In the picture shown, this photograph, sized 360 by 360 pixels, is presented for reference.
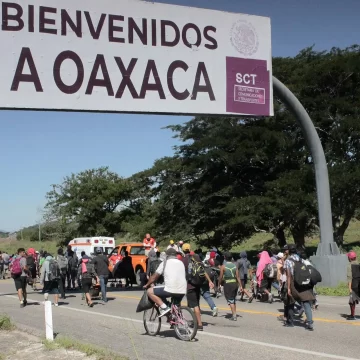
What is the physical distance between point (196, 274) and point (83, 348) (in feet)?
10.6

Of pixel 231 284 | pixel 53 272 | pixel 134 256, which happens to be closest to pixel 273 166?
pixel 134 256

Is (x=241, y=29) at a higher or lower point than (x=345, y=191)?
higher

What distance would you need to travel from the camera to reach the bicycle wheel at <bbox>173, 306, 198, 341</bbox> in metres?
9.52

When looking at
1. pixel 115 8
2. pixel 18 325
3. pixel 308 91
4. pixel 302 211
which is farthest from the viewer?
pixel 308 91

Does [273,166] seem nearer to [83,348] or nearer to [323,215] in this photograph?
[323,215]

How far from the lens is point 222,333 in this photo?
10.4m

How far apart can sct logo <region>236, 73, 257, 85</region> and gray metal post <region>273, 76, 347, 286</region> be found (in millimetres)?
1276

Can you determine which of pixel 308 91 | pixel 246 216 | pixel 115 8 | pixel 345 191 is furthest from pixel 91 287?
pixel 308 91

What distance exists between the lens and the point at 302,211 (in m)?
26.5

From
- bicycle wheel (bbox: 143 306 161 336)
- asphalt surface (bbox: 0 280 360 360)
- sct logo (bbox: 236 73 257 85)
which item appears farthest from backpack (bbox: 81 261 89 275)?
sct logo (bbox: 236 73 257 85)

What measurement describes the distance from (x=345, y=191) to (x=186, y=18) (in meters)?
15.3

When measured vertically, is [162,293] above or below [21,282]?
above

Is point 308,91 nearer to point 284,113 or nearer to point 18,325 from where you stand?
point 284,113

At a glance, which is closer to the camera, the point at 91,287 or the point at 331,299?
the point at 331,299
